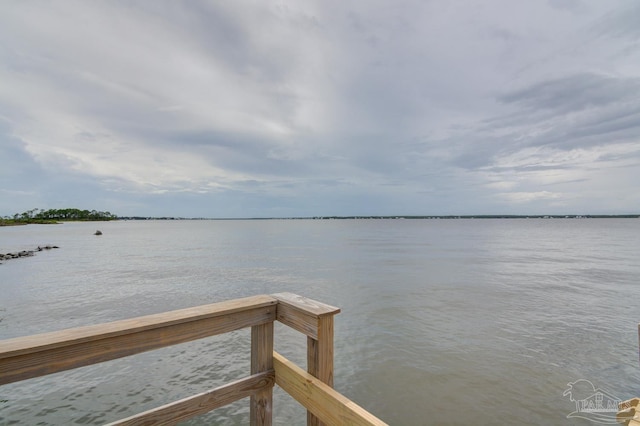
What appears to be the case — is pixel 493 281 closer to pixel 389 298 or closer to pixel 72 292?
pixel 389 298

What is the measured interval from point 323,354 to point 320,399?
25 centimetres

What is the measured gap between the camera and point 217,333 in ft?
6.36

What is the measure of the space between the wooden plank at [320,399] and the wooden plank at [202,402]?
13 cm

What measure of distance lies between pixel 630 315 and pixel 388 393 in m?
9.78

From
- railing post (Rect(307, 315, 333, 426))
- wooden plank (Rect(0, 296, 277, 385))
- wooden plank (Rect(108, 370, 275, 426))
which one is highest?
wooden plank (Rect(0, 296, 277, 385))

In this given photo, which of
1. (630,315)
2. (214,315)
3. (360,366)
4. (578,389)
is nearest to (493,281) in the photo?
(630,315)

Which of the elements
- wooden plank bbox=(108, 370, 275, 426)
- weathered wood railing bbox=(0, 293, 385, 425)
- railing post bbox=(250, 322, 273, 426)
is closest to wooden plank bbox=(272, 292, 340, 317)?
weathered wood railing bbox=(0, 293, 385, 425)

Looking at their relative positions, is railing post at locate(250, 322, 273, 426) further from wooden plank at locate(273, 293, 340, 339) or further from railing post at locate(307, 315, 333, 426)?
railing post at locate(307, 315, 333, 426)

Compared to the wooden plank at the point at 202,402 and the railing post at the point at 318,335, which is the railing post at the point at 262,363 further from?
the railing post at the point at 318,335

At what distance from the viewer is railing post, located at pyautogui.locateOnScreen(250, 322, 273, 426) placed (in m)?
2.17

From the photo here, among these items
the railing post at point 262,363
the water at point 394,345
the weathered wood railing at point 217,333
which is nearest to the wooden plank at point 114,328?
the weathered wood railing at point 217,333

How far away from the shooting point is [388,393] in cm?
550

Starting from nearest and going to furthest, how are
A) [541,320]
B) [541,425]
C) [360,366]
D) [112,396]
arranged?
[541,425]
[112,396]
[360,366]
[541,320]

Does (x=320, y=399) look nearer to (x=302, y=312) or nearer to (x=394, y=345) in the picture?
(x=302, y=312)
